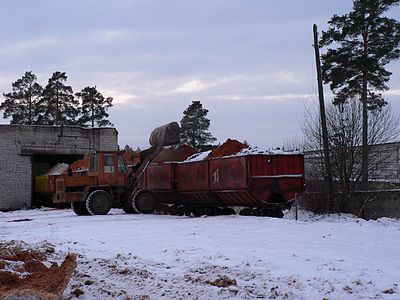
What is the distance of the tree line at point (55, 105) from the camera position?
60.5 m

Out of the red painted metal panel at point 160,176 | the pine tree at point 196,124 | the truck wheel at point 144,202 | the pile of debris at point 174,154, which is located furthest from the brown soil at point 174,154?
the pine tree at point 196,124

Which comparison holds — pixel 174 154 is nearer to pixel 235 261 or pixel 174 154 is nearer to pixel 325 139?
pixel 325 139

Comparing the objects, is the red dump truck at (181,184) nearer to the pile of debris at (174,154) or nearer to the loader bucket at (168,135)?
the loader bucket at (168,135)

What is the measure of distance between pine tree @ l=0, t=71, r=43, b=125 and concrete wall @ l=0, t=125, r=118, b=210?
22.8 meters

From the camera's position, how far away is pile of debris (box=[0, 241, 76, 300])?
19.0 ft

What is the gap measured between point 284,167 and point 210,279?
39.7 feet

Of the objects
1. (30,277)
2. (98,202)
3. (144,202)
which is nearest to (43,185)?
(98,202)

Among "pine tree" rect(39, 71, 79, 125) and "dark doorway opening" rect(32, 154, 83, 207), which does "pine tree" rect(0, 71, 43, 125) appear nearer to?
"pine tree" rect(39, 71, 79, 125)

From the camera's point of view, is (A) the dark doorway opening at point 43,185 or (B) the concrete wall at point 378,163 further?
(A) the dark doorway opening at point 43,185

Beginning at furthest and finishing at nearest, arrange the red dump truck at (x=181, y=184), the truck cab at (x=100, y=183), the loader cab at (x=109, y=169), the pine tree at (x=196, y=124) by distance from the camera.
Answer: the pine tree at (x=196, y=124), the loader cab at (x=109, y=169), the truck cab at (x=100, y=183), the red dump truck at (x=181, y=184)

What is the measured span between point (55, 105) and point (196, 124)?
16269mm

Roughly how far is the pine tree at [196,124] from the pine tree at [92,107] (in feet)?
34.5

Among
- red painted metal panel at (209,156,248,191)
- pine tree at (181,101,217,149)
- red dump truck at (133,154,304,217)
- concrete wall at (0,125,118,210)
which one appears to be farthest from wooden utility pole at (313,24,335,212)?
pine tree at (181,101,217,149)

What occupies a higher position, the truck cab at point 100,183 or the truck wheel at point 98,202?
the truck cab at point 100,183
